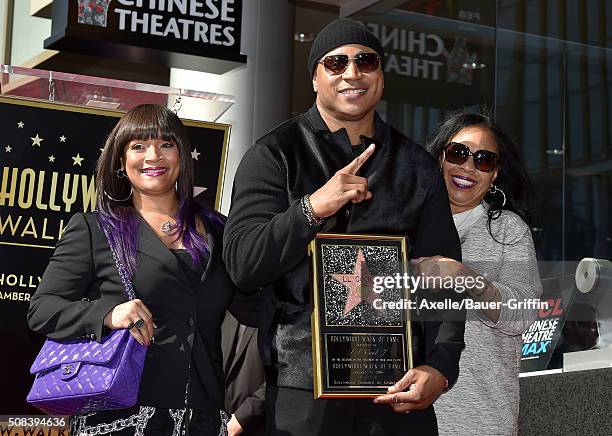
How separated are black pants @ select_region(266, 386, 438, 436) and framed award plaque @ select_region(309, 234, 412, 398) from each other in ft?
0.19

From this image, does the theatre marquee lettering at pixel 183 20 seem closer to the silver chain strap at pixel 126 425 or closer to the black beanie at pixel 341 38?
the black beanie at pixel 341 38

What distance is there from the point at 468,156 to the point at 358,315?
835 mm

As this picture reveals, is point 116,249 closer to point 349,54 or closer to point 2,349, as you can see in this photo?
point 349,54

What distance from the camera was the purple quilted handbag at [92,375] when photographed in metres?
2.32

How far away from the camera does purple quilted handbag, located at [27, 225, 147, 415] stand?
232 centimetres

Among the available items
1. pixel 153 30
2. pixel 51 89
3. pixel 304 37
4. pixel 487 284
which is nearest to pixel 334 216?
pixel 487 284

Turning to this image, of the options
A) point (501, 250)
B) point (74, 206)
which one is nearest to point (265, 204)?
point (501, 250)

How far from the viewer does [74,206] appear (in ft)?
12.0

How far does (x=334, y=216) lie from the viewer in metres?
2.36

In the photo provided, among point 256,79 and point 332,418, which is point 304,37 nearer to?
point 256,79

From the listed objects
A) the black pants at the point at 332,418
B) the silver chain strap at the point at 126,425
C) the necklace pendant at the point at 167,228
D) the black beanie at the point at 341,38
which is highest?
the black beanie at the point at 341,38

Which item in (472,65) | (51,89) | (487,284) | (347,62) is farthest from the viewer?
(472,65)

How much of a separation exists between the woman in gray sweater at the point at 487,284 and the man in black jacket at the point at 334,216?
203mm

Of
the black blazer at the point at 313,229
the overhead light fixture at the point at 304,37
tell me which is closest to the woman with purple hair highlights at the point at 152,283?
the black blazer at the point at 313,229
